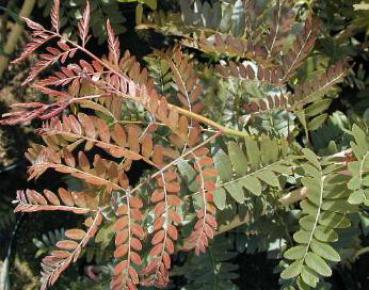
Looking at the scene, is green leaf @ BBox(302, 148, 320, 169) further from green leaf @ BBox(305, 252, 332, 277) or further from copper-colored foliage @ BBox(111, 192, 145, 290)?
copper-colored foliage @ BBox(111, 192, 145, 290)

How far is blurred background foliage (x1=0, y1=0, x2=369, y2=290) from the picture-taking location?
1.09m

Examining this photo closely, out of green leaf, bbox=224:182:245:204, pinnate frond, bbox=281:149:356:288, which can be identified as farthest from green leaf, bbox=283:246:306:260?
green leaf, bbox=224:182:245:204

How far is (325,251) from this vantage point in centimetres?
87

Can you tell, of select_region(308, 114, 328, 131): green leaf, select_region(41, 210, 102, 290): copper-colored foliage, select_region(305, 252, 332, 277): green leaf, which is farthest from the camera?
select_region(308, 114, 328, 131): green leaf

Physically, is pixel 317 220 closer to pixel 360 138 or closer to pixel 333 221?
pixel 333 221

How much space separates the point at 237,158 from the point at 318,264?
194 millimetres

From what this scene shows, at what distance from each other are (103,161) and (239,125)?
0.36m

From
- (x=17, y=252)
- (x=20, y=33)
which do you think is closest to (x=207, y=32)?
(x=20, y=33)

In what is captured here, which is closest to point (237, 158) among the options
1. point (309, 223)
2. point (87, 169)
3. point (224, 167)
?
point (224, 167)

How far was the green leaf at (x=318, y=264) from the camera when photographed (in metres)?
0.86

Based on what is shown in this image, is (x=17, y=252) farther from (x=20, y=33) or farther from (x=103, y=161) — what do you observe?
(x=103, y=161)

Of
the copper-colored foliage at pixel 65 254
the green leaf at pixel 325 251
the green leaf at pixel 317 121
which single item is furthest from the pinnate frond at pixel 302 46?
the copper-colored foliage at pixel 65 254

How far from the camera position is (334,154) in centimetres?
101

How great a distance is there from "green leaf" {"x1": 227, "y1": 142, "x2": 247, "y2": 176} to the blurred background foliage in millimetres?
118
